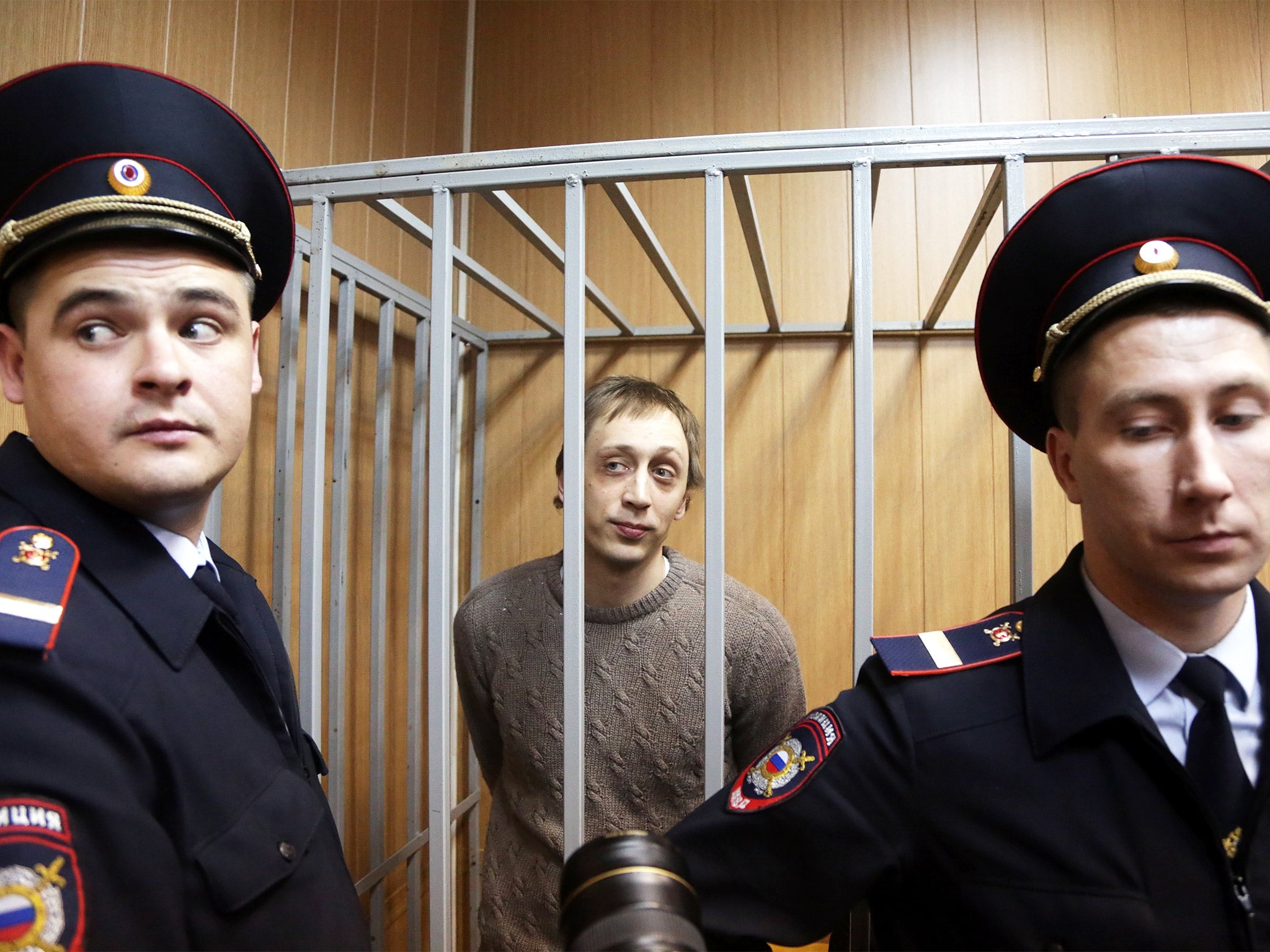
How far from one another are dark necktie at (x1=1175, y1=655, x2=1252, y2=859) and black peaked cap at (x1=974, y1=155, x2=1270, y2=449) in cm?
30

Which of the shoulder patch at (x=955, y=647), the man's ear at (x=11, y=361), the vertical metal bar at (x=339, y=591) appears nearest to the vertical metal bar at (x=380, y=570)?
the vertical metal bar at (x=339, y=591)

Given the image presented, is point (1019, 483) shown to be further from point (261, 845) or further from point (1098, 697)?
point (261, 845)

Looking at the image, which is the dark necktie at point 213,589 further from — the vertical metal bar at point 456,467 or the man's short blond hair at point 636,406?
the vertical metal bar at point 456,467

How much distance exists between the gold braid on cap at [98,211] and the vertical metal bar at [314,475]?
0.34 metres

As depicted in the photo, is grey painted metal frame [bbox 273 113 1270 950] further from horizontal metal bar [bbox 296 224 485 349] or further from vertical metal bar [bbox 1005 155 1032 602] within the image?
horizontal metal bar [bbox 296 224 485 349]

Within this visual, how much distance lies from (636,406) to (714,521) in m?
0.54

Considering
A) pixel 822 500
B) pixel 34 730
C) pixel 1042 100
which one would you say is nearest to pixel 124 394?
pixel 34 730

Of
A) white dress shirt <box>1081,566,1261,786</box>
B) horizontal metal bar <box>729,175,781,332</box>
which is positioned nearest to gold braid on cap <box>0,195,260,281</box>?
horizontal metal bar <box>729,175,781,332</box>

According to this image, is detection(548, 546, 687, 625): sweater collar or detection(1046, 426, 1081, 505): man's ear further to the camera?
detection(548, 546, 687, 625): sweater collar

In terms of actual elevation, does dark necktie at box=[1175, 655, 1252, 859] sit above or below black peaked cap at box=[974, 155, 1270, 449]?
below

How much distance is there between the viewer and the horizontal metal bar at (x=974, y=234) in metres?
0.96

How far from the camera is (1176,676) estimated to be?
0.69m

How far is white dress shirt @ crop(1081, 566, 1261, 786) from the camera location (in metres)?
0.68

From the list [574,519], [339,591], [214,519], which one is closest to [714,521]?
[574,519]
